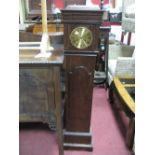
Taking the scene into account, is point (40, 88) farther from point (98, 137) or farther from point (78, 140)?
point (98, 137)

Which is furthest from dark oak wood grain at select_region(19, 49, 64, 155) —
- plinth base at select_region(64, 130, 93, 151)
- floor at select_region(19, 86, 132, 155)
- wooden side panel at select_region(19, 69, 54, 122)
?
floor at select_region(19, 86, 132, 155)

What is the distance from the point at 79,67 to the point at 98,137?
79 centimetres

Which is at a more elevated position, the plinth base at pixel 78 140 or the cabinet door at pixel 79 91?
the cabinet door at pixel 79 91

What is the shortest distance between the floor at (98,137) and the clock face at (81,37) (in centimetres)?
93

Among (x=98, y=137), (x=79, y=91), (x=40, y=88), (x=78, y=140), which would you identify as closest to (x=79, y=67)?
(x=79, y=91)

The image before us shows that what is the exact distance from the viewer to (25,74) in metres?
1.25

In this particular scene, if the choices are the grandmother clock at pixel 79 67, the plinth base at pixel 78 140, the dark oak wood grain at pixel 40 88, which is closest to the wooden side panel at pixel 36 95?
the dark oak wood grain at pixel 40 88

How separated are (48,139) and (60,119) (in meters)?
0.56

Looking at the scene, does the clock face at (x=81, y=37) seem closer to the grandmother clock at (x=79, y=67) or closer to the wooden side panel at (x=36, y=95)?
the grandmother clock at (x=79, y=67)

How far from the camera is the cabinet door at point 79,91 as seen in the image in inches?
56.7

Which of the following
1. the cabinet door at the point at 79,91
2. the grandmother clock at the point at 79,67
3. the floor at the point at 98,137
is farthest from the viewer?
the floor at the point at 98,137
